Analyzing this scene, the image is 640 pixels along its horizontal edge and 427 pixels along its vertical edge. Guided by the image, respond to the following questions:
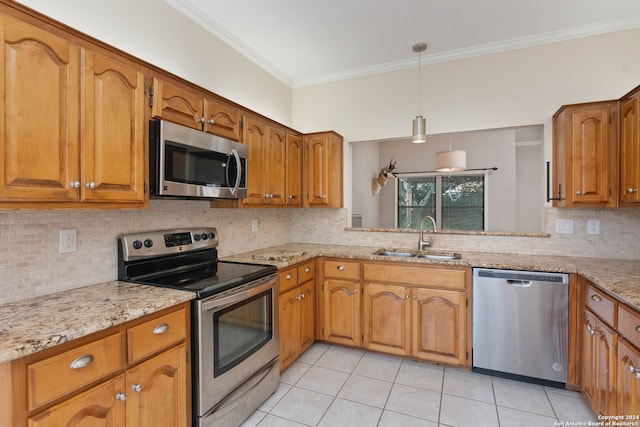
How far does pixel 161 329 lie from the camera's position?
147 cm

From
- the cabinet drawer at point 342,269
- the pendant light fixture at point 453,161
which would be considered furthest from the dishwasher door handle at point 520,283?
the pendant light fixture at point 453,161

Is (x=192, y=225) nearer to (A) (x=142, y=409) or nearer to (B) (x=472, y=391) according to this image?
(A) (x=142, y=409)

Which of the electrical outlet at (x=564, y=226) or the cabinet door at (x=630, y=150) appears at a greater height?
the cabinet door at (x=630, y=150)

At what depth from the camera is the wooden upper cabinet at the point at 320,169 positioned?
3.25 meters

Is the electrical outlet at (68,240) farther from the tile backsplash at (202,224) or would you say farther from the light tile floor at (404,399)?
the light tile floor at (404,399)

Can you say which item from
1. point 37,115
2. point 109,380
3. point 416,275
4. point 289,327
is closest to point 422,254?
point 416,275

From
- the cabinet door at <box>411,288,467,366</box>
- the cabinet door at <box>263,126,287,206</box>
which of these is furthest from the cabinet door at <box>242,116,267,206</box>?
the cabinet door at <box>411,288,467,366</box>

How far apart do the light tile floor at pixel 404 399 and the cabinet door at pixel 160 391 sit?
0.58 meters

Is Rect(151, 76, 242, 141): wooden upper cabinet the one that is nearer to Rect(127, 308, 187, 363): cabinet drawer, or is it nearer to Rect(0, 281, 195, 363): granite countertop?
Rect(0, 281, 195, 363): granite countertop

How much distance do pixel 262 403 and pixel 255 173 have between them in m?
1.64

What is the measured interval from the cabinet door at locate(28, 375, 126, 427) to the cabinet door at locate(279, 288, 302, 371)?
4.06 feet

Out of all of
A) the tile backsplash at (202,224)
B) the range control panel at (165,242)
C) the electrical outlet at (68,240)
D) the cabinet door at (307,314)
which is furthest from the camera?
the cabinet door at (307,314)

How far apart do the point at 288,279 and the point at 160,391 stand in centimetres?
119

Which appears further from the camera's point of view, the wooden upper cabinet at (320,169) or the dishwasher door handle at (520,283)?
the wooden upper cabinet at (320,169)
